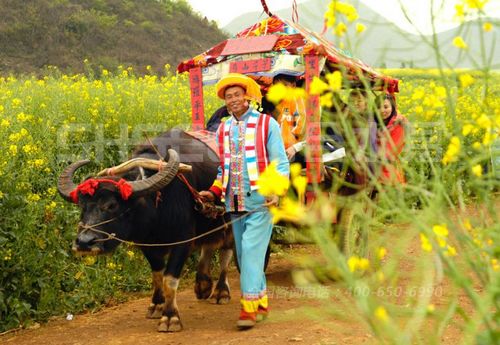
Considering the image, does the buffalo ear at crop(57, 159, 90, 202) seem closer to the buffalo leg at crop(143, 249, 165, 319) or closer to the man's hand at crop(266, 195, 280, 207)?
the buffalo leg at crop(143, 249, 165, 319)

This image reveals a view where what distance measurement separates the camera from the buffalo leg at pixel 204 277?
6.50 m

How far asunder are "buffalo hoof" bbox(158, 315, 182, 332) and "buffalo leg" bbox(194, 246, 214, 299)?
108cm

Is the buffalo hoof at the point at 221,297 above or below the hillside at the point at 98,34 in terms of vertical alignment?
below

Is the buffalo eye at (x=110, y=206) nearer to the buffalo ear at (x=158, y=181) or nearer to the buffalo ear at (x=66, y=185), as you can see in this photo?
the buffalo ear at (x=158, y=181)

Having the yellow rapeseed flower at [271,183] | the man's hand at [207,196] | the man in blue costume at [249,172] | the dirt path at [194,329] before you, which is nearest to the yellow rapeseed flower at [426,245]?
the yellow rapeseed flower at [271,183]

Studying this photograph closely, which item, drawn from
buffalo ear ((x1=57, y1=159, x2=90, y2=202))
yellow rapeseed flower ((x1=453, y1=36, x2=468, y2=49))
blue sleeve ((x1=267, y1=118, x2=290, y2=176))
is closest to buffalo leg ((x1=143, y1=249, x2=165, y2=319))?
buffalo ear ((x1=57, y1=159, x2=90, y2=202))

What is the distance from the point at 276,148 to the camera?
17.3ft

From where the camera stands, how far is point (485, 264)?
76.1 inches

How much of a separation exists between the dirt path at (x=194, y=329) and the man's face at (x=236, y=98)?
148cm

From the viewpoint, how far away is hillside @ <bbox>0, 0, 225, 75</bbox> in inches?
963

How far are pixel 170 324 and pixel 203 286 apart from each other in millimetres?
1119

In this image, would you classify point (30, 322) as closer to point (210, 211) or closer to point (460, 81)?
point (210, 211)

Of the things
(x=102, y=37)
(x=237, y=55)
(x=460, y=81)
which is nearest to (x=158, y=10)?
(x=102, y=37)

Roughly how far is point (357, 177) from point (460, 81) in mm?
4532
